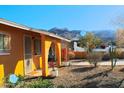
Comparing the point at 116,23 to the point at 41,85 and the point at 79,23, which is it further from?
the point at 79,23

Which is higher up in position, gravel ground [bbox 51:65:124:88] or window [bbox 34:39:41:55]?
window [bbox 34:39:41:55]

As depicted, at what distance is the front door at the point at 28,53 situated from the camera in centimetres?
1726

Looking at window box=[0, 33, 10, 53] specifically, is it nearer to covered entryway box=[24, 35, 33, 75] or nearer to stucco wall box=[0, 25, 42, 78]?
stucco wall box=[0, 25, 42, 78]

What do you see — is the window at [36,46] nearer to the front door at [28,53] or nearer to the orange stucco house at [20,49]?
the orange stucco house at [20,49]

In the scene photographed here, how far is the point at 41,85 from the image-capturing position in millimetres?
12102

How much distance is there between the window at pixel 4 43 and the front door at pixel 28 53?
277 centimetres

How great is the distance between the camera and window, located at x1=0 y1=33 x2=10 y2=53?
44.6 feet

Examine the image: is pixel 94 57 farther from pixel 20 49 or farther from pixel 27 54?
pixel 20 49

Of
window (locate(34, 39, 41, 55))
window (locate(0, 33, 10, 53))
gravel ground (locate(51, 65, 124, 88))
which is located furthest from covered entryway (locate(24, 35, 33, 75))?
window (locate(0, 33, 10, 53))

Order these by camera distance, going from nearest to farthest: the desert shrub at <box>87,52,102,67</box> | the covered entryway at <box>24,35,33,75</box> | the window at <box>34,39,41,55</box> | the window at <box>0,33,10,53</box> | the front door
A: the window at <box>0,33,10,53</box>, the covered entryway at <box>24,35,33,75</box>, the front door, the window at <box>34,39,41,55</box>, the desert shrub at <box>87,52,102,67</box>

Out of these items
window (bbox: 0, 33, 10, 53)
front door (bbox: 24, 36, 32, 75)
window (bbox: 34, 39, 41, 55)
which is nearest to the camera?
window (bbox: 0, 33, 10, 53)

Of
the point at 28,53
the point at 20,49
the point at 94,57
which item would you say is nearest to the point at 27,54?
the point at 28,53

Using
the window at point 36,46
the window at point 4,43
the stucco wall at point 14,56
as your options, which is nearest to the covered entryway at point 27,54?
the stucco wall at point 14,56
